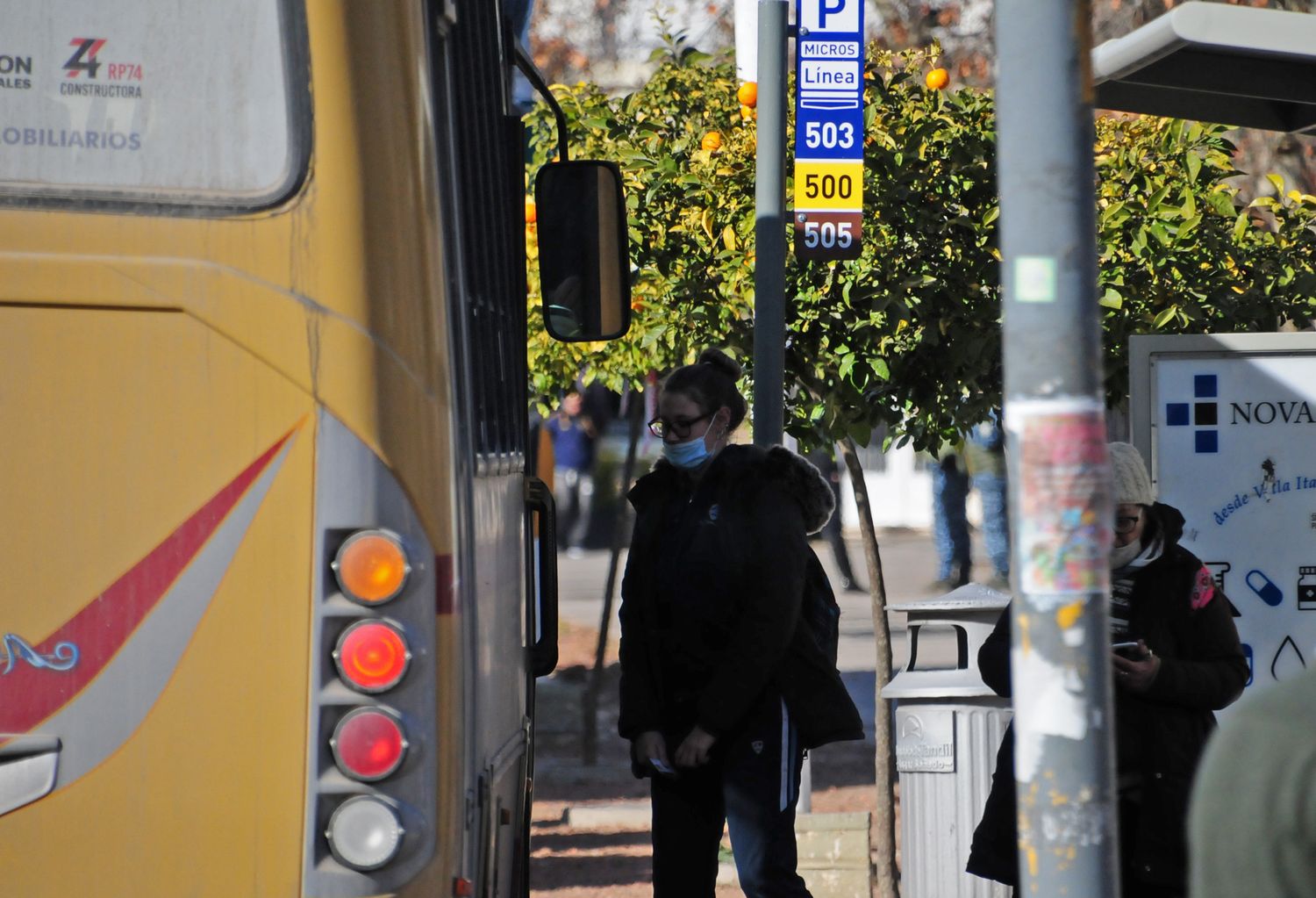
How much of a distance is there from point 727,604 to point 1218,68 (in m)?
2.19

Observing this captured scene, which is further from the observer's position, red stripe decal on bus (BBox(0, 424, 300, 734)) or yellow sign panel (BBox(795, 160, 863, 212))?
yellow sign panel (BBox(795, 160, 863, 212))

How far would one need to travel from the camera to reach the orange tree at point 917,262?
253 inches

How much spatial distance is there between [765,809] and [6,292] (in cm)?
249

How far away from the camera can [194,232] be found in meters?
3.17

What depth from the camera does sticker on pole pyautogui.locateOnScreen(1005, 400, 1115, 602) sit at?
8.96 ft

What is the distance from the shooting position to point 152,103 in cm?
319

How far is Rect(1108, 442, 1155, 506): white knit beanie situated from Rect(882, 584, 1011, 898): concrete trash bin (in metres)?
1.60

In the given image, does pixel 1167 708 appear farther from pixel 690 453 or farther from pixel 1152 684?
pixel 690 453

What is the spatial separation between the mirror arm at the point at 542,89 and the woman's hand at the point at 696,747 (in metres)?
1.52

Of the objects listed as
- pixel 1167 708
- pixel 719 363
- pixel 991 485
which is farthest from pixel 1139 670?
pixel 991 485

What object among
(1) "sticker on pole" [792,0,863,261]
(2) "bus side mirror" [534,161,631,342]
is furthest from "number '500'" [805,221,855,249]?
Answer: (2) "bus side mirror" [534,161,631,342]

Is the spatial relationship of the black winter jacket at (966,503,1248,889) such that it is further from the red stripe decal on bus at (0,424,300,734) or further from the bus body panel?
the red stripe decal on bus at (0,424,300,734)

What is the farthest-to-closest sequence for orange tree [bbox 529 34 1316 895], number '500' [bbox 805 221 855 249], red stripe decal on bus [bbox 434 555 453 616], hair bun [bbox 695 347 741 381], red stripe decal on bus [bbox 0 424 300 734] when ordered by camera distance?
1. orange tree [bbox 529 34 1316 895]
2. number '500' [bbox 805 221 855 249]
3. hair bun [bbox 695 347 741 381]
4. red stripe decal on bus [bbox 434 555 453 616]
5. red stripe decal on bus [bbox 0 424 300 734]

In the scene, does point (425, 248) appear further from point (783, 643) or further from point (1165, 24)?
point (1165, 24)
